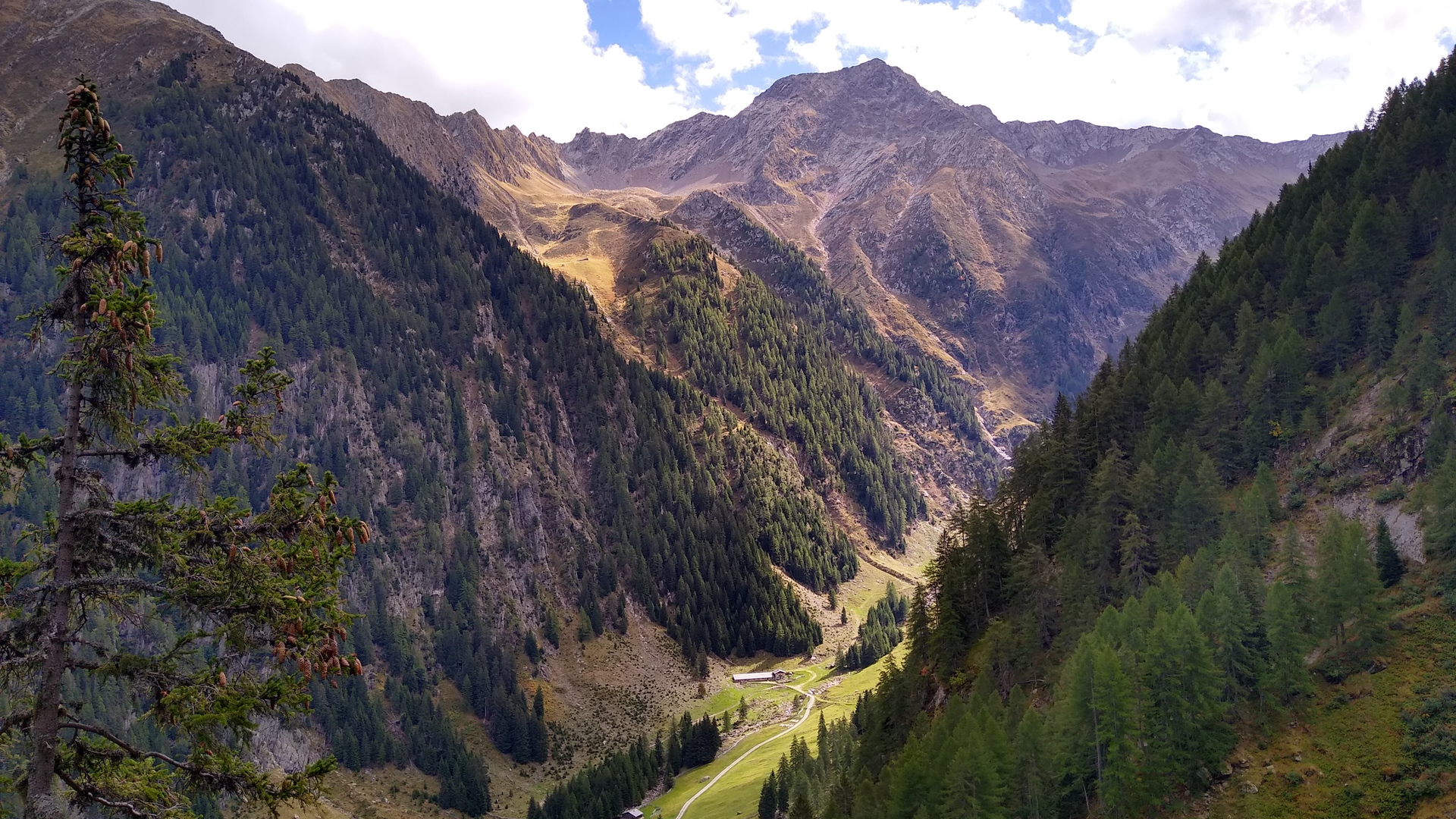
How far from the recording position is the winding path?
388 ft

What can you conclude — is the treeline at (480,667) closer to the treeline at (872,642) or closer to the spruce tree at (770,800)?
the spruce tree at (770,800)

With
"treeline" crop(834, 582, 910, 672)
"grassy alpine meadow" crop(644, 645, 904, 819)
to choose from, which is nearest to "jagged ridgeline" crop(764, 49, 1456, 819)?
"grassy alpine meadow" crop(644, 645, 904, 819)

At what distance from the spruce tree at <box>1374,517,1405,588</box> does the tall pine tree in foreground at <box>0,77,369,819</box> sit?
70634mm

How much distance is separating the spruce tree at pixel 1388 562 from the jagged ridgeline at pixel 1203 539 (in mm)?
237

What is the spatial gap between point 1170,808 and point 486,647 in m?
138

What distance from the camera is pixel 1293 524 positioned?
234ft

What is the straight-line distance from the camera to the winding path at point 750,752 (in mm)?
118125

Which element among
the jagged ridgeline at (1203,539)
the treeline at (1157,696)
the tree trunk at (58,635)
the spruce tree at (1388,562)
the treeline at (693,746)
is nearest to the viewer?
the tree trunk at (58,635)

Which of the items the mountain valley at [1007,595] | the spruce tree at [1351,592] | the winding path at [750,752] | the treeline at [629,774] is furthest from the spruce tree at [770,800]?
the spruce tree at [1351,592]

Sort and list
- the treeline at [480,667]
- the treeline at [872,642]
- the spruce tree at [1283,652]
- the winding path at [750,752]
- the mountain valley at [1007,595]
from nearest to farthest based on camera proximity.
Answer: the spruce tree at [1283,652], the mountain valley at [1007,595], the winding path at [750,752], the treeline at [480,667], the treeline at [872,642]

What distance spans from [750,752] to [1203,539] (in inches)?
3341

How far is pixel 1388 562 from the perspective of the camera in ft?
199

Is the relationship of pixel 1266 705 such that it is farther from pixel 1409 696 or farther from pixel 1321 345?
pixel 1321 345

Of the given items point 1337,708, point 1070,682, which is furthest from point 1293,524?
point 1070,682
